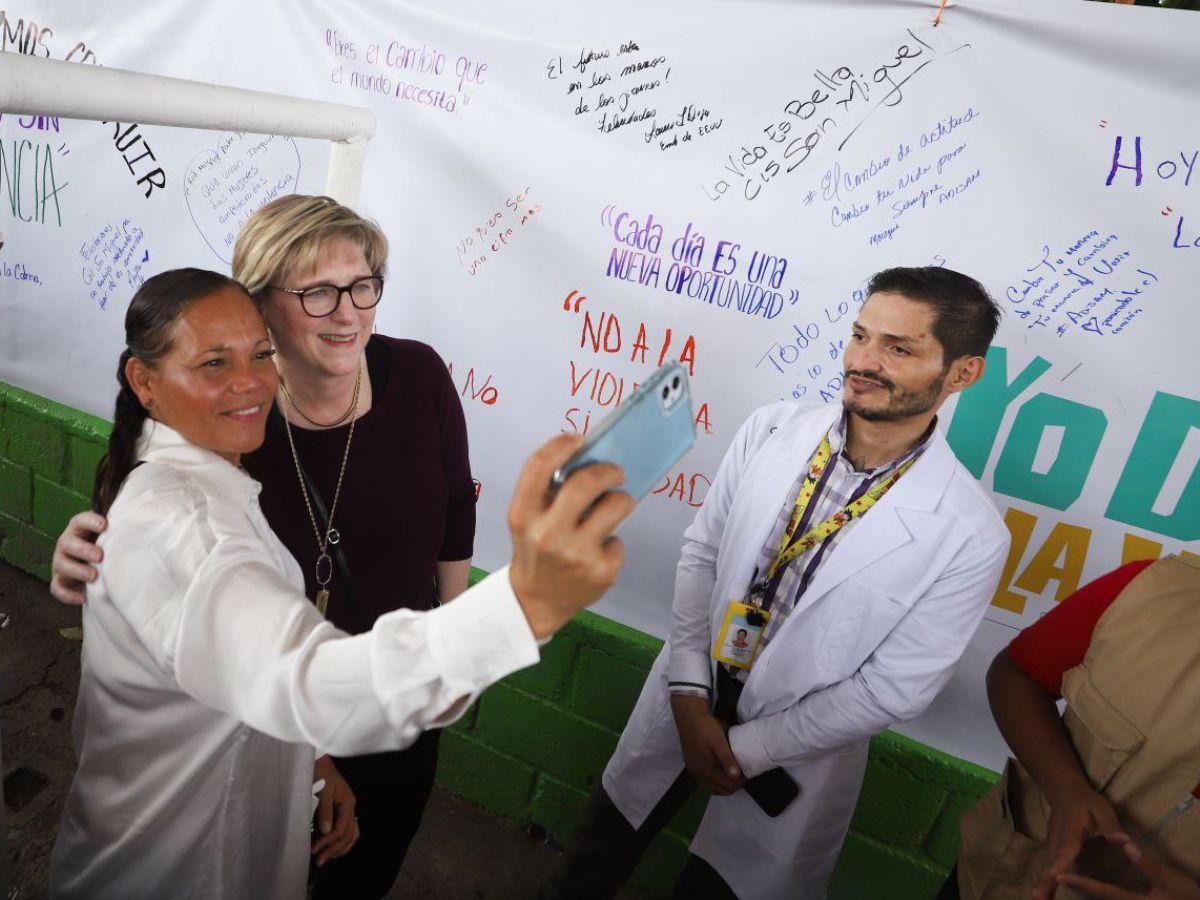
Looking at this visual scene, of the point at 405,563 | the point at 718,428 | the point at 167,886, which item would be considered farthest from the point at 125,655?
the point at 718,428

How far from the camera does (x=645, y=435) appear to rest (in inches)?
30.9

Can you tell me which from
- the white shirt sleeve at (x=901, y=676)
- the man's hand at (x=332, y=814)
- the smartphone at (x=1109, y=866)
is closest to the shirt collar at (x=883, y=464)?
the white shirt sleeve at (x=901, y=676)

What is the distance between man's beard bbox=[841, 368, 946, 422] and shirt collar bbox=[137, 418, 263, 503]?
49.5 inches

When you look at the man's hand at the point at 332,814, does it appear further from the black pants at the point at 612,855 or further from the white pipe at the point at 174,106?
the white pipe at the point at 174,106

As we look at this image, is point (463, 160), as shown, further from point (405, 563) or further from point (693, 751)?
point (693, 751)

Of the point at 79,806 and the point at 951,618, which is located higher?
the point at 951,618

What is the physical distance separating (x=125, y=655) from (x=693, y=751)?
4.17 feet

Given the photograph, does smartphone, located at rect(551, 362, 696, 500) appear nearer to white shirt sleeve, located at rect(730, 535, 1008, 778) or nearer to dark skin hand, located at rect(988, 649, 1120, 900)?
dark skin hand, located at rect(988, 649, 1120, 900)

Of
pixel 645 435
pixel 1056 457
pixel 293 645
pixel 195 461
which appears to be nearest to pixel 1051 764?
pixel 1056 457

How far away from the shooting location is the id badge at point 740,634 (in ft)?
6.27

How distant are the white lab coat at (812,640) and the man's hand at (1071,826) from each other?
0.42 meters

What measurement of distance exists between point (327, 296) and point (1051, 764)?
1.62 m

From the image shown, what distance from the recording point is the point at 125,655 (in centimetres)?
118

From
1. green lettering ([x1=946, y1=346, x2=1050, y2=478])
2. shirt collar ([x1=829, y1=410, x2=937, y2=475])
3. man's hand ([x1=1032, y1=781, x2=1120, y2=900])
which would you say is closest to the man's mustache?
shirt collar ([x1=829, y1=410, x2=937, y2=475])
